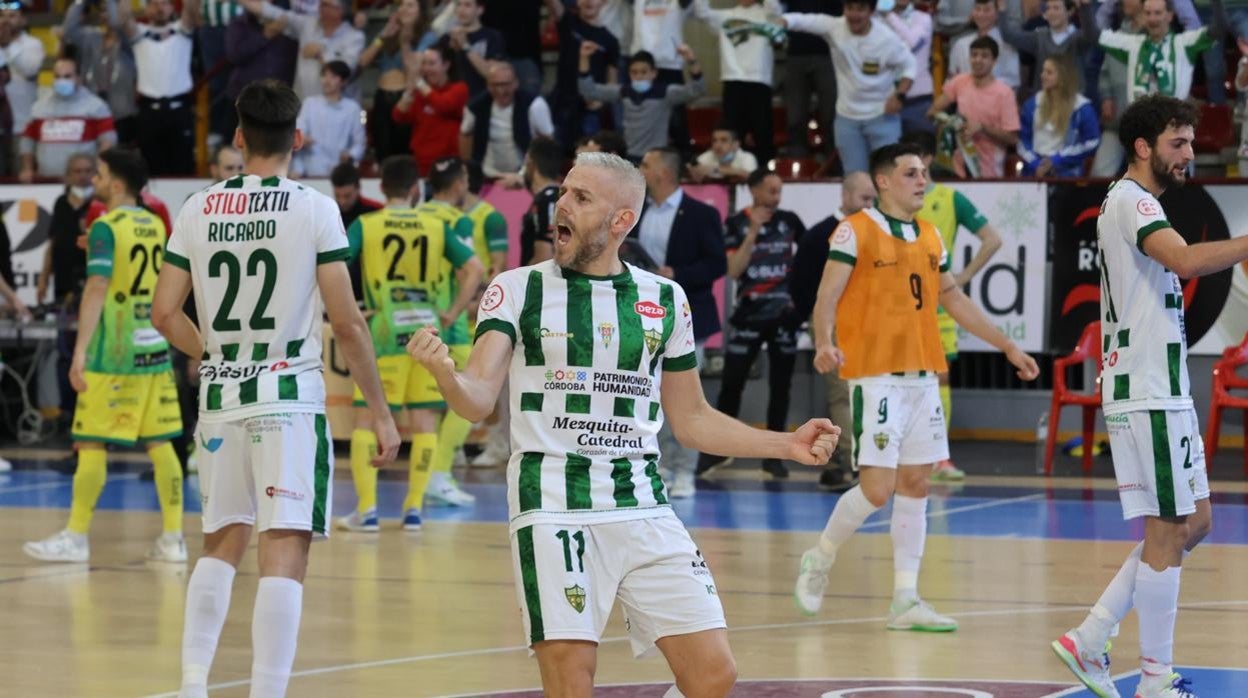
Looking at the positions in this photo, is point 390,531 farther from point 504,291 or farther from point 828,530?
point 504,291

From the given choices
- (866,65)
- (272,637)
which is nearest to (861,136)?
(866,65)

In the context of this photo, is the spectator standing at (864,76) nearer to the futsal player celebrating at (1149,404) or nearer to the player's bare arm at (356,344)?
the futsal player celebrating at (1149,404)

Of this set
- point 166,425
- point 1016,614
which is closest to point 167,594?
point 166,425

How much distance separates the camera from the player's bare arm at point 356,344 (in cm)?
625

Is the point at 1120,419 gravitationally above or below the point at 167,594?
above

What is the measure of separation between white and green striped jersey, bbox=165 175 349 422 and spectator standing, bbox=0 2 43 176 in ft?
47.3

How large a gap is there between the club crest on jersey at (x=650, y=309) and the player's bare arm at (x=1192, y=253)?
2352mm

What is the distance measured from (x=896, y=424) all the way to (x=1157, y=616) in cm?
200

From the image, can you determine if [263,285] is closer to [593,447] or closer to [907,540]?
[593,447]

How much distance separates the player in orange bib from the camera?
28.3 ft

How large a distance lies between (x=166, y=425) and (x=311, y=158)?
25.3 ft

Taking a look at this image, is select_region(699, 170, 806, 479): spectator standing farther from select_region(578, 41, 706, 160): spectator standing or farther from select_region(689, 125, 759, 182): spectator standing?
select_region(578, 41, 706, 160): spectator standing

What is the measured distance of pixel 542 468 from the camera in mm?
4992

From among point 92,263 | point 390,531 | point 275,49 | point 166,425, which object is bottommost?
point 390,531
